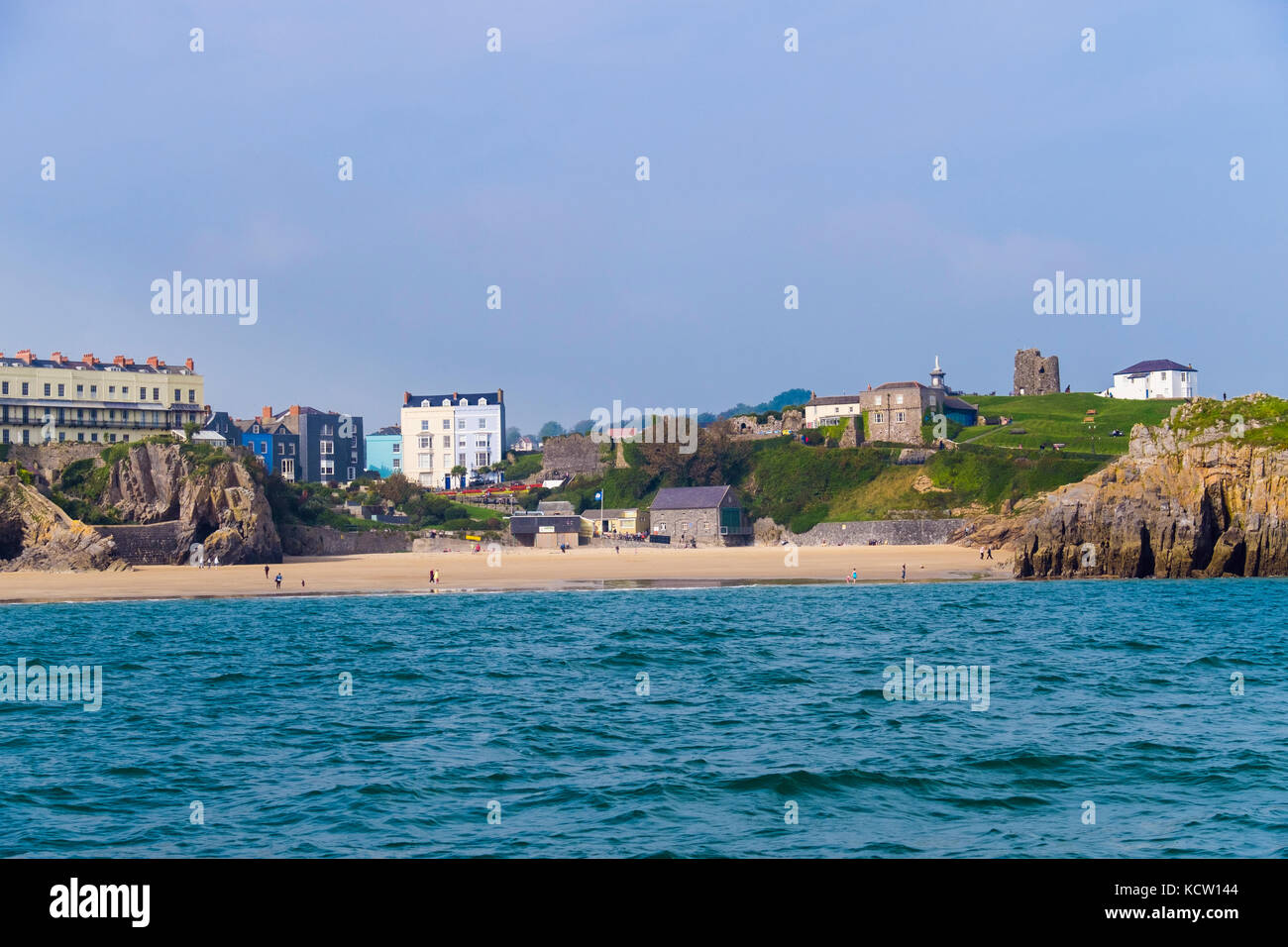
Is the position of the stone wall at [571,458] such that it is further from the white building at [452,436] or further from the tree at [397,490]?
the tree at [397,490]

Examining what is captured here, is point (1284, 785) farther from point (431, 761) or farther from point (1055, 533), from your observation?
point (1055, 533)

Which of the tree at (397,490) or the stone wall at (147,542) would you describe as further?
the tree at (397,490)

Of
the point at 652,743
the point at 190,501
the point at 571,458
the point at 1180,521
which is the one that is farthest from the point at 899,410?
the point at 652,743

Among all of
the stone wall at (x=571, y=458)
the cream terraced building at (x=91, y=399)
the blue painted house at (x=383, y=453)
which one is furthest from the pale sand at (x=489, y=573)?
the blue painted house at (x=383, y=453)

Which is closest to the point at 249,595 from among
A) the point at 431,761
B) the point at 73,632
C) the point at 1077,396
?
the point at 73,632

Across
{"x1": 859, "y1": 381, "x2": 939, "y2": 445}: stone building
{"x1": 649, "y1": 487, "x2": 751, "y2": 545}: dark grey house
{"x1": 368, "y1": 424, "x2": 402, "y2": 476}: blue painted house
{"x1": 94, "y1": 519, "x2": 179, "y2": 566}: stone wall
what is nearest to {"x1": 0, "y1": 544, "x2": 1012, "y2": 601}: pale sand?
{"x1": 94, "y1": 519, "x2": 179, "y2": 566}: stone wall

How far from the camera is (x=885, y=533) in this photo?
278ft

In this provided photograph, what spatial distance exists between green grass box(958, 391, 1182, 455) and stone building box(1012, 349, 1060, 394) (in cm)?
681

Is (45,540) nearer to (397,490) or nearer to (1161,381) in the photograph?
(397,490)

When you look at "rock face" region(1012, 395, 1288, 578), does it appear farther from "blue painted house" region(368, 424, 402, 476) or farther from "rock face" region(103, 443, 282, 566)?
"blue painted house" region(368, 424, 402, 476)

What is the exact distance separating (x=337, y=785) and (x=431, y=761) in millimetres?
1849

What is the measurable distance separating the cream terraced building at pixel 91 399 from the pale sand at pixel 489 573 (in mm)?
22599

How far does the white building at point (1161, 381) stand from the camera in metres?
126
